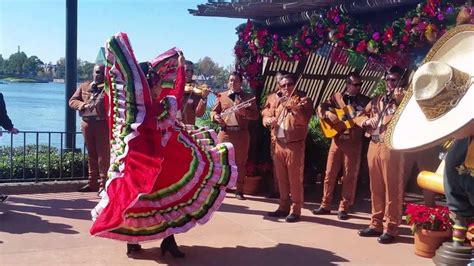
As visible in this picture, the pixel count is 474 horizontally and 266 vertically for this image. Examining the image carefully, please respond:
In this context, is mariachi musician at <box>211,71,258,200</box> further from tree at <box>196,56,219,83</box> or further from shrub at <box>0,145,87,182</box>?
shrub at <box>0,145,87,182</box>

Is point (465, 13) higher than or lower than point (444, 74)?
higher

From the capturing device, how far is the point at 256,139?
8078mm

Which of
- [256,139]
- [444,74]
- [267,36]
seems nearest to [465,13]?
[444,74]

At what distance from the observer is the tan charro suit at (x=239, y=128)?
7277 millimetres

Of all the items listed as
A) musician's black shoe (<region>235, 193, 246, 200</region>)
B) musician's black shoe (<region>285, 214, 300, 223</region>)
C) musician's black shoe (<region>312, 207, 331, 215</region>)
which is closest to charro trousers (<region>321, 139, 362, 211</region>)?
musician's black shoe (<region>312, 207, 331, 215</region>)

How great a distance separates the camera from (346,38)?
618 cm

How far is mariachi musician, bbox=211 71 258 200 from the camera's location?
7250 mm

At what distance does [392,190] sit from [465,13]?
181 cm

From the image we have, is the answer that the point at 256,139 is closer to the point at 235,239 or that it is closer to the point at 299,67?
the point at 299,67

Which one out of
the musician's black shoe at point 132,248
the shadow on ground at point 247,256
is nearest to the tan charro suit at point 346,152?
the shadow on ground at point 247,256

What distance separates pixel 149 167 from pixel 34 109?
16028mm

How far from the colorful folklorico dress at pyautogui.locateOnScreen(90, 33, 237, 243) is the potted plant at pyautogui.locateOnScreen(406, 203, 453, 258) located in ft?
5.85

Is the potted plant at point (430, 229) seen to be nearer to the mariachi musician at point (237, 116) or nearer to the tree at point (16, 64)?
the mariachi musician at point (237, 116)

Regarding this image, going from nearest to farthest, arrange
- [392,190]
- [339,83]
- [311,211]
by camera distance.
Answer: [392,190]
[311,211]
[339,83]
